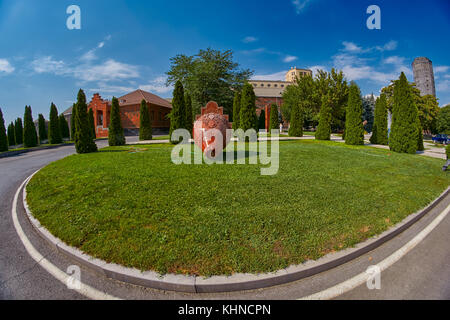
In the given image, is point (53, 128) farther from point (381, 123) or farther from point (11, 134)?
point (381, 123)

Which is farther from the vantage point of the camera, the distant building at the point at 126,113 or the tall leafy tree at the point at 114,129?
the distant building at the point at 126,113

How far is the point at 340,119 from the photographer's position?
127ft

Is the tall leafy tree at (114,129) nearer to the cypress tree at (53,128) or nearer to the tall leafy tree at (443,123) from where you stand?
the cypress tree at (53,128)

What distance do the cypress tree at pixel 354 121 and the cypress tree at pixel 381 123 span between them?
11.0 ft

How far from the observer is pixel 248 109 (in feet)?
66.1

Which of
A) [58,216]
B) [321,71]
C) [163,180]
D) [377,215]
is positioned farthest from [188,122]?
[321,71]

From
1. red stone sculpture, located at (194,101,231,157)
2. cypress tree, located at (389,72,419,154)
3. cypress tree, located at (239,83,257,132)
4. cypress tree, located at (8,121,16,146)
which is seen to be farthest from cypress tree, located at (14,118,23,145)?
cypress tree, located at (389,72,419,154)

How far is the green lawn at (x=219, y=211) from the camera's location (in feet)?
10.1

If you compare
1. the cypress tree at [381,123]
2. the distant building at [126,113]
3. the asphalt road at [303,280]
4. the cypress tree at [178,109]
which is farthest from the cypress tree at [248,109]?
the distant building at [126,113]

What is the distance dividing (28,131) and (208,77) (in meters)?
25.2

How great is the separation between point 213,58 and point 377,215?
1392 inches

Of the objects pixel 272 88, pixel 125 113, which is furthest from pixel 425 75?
pixel 125 113

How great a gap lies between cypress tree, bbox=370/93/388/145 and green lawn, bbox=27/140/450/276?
592 inches
